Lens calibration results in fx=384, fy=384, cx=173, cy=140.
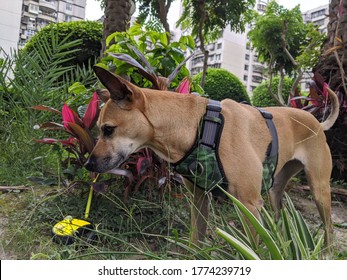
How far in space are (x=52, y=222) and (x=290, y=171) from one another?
168 centimetres

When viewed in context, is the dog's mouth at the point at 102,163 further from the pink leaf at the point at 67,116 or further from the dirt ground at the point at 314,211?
the dirt ground at the point at 314,211

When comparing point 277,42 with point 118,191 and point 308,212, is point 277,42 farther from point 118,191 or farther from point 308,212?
point 118,191

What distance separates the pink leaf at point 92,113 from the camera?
8.15ft

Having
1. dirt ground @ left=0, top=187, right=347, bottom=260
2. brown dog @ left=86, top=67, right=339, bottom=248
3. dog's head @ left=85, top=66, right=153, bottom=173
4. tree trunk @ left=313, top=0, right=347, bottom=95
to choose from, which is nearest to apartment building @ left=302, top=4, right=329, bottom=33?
tree trunk @ left=313, top=0, right=347, bottom=95

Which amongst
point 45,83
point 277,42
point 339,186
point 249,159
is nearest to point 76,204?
point 249,159

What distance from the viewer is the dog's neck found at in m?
2.01

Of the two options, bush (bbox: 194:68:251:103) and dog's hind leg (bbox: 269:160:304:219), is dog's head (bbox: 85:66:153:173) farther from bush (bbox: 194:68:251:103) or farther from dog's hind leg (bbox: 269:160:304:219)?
bush (bbox: 194:68:251:103)

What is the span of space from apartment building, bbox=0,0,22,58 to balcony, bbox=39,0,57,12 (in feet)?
49.4

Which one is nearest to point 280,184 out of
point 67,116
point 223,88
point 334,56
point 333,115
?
point 333,115

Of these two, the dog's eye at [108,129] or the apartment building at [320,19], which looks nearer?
the dog's eye at [108,129]

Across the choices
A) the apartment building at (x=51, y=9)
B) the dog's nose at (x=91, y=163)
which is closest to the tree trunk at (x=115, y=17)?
the dog's nose at (x=91, y=163)

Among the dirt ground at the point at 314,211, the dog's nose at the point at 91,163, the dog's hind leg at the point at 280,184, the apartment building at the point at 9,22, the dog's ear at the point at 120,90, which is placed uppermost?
the apartment building at the point at 9,22

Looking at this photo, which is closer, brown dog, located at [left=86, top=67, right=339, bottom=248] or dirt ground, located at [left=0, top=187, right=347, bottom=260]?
brown dog, located at [left=86, top=67, right=339, bottom=248]

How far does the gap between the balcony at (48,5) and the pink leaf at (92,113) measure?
23.5 metres
